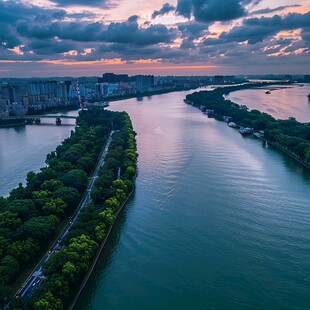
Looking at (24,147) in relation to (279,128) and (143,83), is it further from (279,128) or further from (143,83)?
(143,83)

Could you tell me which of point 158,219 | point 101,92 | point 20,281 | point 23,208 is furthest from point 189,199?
point 101,92

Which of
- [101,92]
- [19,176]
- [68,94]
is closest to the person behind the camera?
[19,176]

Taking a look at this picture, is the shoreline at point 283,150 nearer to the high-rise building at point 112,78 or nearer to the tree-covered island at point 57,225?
the tree-covered island at point 57,225

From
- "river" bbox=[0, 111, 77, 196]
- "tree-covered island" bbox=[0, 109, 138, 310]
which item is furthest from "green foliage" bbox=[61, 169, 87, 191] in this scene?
"river" bbox=[0, 111, 77, 196]

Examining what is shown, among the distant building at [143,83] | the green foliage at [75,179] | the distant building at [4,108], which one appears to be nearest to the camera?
the green foliage at [75,179]

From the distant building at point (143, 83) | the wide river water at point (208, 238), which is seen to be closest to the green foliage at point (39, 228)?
the wide river water at point (208, 238)

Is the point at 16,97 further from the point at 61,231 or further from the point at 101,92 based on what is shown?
the point at 61,231
